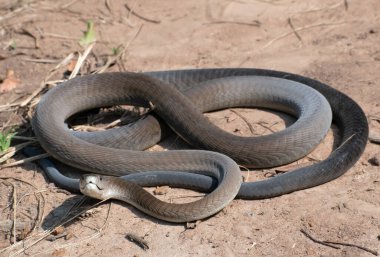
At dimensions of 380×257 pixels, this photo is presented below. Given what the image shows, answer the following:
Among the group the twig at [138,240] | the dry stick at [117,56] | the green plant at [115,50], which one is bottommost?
the twig at [138,240]

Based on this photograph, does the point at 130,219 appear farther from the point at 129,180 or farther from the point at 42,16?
the point at 42,16

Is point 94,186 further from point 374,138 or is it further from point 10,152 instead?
point 374,138

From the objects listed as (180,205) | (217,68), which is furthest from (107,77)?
(180,205)

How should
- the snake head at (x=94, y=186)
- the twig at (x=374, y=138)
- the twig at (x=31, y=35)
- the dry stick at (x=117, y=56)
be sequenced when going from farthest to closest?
the twig at (x=31, y=35)
the dry stick at (x=117, y=56)
the twig at (x=374, y=138)
the snake head at (x=94, y=186)

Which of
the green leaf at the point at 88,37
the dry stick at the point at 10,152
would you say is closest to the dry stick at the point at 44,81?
the green leaf at the point at 88,37

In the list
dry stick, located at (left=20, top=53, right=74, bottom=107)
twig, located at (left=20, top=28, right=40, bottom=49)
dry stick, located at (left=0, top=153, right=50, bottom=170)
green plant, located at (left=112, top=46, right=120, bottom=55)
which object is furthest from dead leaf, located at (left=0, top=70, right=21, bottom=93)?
dry stick, located at (left=0, top=153, right=50, bottom=170)

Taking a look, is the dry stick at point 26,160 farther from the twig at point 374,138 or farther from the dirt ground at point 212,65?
the twig at point 374,138

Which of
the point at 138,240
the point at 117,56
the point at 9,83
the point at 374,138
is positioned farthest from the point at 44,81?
the point at 374,138
